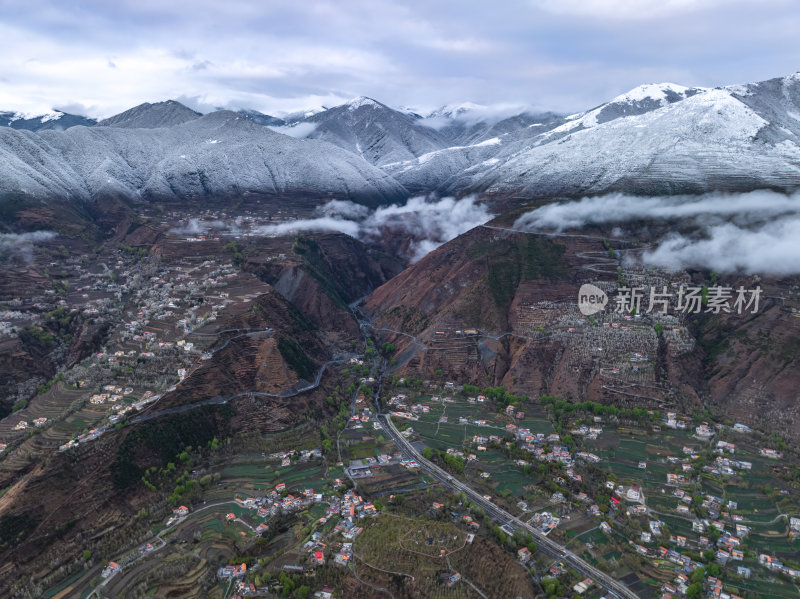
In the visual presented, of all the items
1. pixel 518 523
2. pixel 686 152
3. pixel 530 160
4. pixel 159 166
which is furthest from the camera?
pixel 530 160

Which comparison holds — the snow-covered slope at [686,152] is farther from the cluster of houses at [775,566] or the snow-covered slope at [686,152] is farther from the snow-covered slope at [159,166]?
the cluster of houses at [775,566]

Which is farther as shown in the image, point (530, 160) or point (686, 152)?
point (530, 160)

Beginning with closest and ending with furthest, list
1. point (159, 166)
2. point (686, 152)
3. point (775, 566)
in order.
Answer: point (775, 566) < point (686, 152) < point (159, 166)

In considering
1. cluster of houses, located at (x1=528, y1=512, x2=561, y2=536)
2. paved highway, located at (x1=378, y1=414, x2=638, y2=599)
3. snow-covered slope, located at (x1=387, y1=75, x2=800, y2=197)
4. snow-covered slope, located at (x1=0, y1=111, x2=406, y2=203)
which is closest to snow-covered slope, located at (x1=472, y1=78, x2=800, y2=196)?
snow-covered slope, located at (x1=387, y1=75, x2=800, y2=197)

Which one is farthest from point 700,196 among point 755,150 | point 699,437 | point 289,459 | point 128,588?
point 128,588

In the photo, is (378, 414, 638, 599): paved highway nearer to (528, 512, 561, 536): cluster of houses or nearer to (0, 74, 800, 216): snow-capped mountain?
(528, 512, 561, 536): cluster of houses

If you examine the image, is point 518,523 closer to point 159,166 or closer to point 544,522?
point 544,522

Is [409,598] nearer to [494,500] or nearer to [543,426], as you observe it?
[494,500]

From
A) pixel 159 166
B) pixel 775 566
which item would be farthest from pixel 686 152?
pixel 159 166
